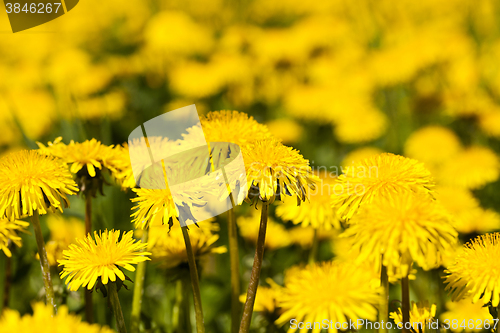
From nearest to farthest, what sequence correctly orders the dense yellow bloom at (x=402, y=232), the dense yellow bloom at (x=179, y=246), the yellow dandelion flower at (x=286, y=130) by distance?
the dense yellow bloom at (x=402, y=232)
the dense yellow bloom at (x=179, y=246)
the yellow dandelion flower at (x=286, y=130)

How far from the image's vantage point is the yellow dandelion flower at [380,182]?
0.80m

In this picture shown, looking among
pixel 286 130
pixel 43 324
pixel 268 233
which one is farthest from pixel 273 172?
pixel 286 130

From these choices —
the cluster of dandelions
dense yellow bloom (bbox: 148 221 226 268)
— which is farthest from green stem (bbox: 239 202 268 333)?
dense yellow bloom (bbox: 148 221 226 268)

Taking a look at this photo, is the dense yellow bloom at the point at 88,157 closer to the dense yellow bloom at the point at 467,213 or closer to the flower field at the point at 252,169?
the flower field at the point at 252,169

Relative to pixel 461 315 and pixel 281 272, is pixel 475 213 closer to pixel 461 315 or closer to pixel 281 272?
pixel 461 315

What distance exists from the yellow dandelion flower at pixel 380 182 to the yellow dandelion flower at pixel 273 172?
0.08 metres

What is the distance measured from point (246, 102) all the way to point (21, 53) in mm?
1811

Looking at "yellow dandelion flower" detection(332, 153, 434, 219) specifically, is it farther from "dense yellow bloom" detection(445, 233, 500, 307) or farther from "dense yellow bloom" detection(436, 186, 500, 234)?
"dense yellow bloom" detection(436, 186, 500, 234)

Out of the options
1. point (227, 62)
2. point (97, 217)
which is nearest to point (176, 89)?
point (227, 62)

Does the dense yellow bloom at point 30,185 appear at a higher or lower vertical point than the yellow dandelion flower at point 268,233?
higher

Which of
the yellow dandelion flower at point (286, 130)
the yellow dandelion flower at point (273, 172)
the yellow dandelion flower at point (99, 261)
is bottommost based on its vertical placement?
the yellow dandelion flower at point (99, 261)

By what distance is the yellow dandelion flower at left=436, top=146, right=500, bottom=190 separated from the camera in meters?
1.88

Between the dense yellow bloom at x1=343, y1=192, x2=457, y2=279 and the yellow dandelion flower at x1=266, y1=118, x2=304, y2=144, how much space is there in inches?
63.1

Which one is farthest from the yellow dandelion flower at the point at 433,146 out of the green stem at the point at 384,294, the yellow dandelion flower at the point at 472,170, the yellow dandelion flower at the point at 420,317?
the green stem at the point at 384,294
